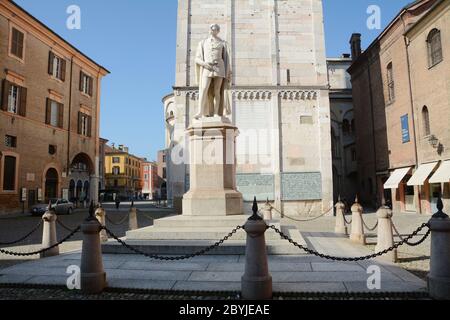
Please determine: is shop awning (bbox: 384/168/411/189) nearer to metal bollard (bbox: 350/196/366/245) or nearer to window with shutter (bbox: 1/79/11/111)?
metal bollard (bbox: 350/196/366/245)

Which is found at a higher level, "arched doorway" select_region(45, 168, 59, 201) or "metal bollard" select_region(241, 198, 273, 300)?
"arched doorway" select_region(45, 168, 59, 201)

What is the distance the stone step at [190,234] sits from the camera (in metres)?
8.05

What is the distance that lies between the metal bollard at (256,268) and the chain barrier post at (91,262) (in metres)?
2.36

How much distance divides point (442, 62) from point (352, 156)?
622 inches

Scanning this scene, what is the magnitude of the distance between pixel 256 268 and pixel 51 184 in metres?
27.6

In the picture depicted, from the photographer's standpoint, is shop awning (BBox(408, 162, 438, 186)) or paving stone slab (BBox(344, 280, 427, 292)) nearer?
paving stone slab (BBox(344, 280, 427, 292))

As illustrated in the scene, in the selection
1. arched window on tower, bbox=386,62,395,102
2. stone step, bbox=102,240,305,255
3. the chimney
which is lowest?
stone step, bbox=102,240,305,255

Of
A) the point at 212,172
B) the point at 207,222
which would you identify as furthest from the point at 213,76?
the point at 207,222

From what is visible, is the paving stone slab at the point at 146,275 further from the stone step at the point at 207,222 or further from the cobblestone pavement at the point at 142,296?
the stone step at the point at 207,222

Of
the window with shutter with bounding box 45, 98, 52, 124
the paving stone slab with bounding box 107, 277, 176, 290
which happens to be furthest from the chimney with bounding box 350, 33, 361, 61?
the paving stone slab with bounding box 107, 277, 176, 290

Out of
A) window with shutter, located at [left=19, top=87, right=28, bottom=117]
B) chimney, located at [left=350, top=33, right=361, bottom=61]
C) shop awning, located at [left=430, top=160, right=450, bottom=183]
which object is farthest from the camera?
chimney, located at [left=350, top=33, right=361, bottom=61]

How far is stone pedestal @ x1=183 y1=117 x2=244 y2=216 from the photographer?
9.27 m

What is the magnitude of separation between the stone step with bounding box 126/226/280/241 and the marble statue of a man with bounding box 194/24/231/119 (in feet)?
11.6

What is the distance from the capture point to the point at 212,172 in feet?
31.4
